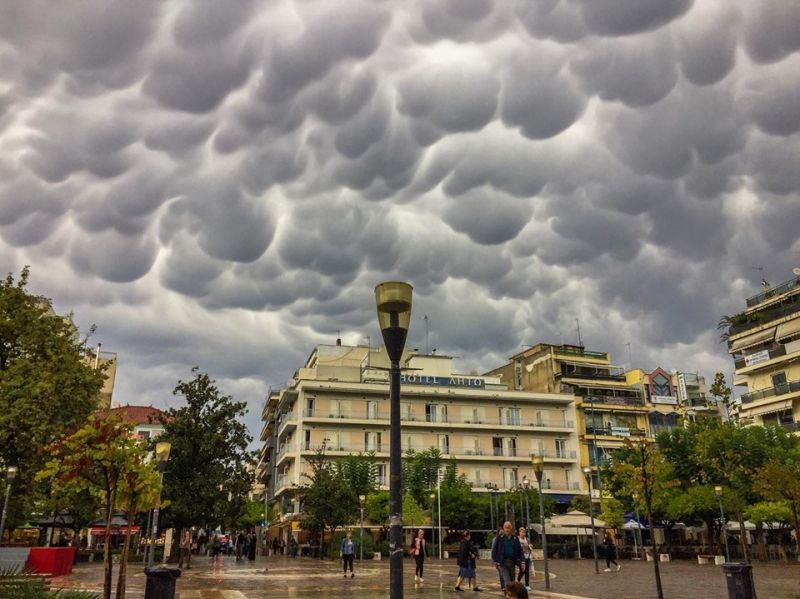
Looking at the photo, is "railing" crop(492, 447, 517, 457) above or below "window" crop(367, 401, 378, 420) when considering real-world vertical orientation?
below

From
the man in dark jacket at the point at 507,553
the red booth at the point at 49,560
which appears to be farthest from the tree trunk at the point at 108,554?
the red booth at the point at 49,560

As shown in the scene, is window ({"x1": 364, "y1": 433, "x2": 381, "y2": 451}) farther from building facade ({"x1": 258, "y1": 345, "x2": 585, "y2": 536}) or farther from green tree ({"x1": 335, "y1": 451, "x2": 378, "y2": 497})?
green tree ({"x1": 335, "y1": 451, "x2": 378, "y2": 497})

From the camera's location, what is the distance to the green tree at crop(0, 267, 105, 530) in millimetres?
22781

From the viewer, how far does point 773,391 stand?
5166cm

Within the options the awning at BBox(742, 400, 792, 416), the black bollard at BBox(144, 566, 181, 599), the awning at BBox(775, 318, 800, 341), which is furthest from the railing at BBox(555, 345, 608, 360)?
the black bollard at BBox(144, 566, 181, 599)

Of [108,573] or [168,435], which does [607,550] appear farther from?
[108,573]

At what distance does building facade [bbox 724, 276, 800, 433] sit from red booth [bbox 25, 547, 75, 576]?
151 ft

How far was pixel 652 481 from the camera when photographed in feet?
54.5

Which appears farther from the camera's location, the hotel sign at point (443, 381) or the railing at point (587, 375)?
the railing at point (587, 375)

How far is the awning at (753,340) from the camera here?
5237 cm

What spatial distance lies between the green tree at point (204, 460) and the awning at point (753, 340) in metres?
41.8

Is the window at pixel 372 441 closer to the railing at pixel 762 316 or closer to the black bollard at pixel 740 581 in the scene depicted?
the railing at pixel 762 316

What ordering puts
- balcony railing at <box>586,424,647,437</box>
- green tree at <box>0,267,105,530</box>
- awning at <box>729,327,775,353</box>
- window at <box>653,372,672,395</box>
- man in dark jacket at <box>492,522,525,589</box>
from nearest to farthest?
man in dark jacket at <box>492,522,525,589</box> → green tree at <box>0,267,105,530</box> → awning at <box>729,327,775,353</box> → balcony railing at <box>586,424,647,437</box> → window at <box>653,372,672,395</box>

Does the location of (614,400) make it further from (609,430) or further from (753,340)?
(753,340)
